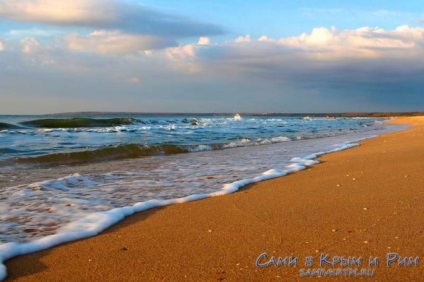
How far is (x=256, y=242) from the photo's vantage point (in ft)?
11.1

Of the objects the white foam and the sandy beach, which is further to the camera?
the white foam

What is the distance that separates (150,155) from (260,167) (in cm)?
496

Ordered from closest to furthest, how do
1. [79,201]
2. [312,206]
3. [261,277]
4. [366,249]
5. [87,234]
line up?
[261,277] → [366,249] → [87,234] → [312,206] → [79,201]

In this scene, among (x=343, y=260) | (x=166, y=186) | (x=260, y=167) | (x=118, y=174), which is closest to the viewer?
(x=343, y=260)

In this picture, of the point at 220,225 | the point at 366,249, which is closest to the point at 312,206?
the point at 220,225

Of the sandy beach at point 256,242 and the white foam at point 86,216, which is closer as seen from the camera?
the sandy beach at point 256,242

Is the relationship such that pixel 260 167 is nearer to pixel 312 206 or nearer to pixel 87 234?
pixel 312 206

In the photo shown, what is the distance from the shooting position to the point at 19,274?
2922 mm

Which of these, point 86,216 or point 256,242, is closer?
point 256,242

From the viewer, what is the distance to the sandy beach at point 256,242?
110 inches

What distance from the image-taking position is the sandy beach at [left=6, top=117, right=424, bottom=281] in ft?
9.21

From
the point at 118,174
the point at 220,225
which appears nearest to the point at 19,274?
the point at 220,225

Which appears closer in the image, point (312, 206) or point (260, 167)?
point (312, 206)

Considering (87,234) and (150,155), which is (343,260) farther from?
(150,155)
